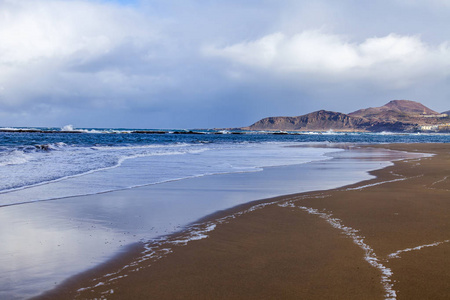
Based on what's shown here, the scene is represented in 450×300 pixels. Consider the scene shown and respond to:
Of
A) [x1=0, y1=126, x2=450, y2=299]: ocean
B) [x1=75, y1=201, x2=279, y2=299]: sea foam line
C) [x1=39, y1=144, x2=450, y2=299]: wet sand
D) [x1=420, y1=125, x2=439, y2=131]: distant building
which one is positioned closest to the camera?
[x1=39, y1=144, x2=450, y2=299]: wet sand

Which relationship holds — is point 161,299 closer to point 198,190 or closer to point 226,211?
point 226,211

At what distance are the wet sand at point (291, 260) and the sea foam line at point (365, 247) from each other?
0.01 m

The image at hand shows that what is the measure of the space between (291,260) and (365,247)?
115 centimetres

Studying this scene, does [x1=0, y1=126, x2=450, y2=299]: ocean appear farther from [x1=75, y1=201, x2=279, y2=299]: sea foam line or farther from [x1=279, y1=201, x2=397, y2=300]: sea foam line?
[x1=279, y1=201, x2=397, y2=300]: sea foam line

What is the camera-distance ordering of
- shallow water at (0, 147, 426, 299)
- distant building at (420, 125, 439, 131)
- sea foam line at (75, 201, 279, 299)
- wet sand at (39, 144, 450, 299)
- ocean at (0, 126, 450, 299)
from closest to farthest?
wet sand at (39, 144, 450, 299)
sea foam line at (75, 201, 279, 299)
shallow water at (0, 147, 426, 299)
ocean at (0, 126, 450, 299)
distant building at (420, 125, 439, 131)

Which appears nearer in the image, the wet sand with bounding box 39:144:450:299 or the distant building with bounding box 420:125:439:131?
the wet sand with bounding box 39:144:450:299

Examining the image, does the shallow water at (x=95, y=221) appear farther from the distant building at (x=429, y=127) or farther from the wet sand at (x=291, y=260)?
the distant building at (x=429, y=127)

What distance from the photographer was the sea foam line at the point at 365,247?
11.9ft

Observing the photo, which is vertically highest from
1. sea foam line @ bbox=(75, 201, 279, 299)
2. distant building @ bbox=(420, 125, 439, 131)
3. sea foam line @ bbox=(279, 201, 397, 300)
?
distant building @ bbox=(420, 125, 439, 131)

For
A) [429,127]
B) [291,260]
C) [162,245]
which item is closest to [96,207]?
[162,245]

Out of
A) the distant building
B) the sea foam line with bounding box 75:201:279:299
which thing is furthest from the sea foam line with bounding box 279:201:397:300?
the distant building

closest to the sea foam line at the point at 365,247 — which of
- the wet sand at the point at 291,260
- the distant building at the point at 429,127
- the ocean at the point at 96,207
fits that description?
the wet sand at the point at 291,260

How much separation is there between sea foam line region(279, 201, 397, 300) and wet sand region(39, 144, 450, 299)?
0.4 inches

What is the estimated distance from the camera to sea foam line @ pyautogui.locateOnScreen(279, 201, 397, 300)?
3.64 metres
